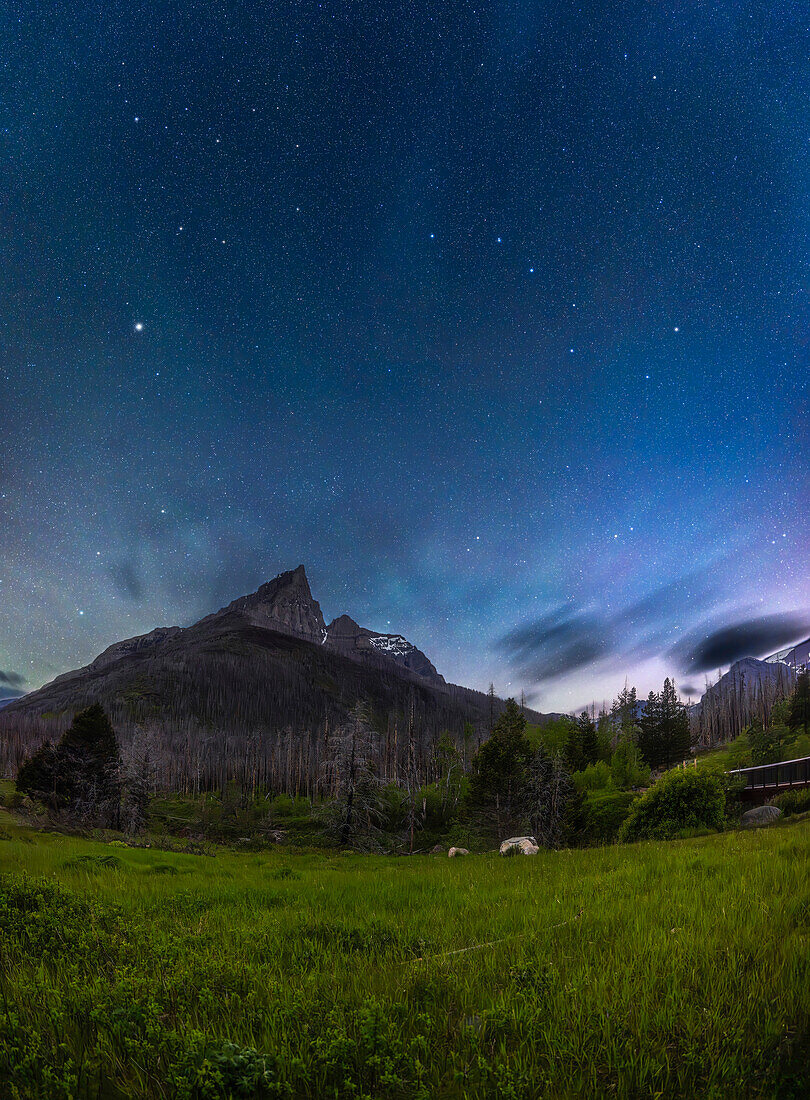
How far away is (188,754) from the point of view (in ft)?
541

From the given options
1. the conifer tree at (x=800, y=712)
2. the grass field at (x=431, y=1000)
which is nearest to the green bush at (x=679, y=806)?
the grass field at (x=431, y=1000)

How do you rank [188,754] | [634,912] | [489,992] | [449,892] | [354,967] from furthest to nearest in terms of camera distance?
[188,754], [449,892], [634,912], [354,967], [489,992]

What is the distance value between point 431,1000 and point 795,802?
28911 millimetres

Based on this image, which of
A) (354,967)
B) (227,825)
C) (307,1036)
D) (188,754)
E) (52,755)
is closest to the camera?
(307,1036)

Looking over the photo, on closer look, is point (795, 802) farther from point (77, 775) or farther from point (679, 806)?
point (77, 775)

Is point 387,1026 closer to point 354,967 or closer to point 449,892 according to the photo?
point 354,967

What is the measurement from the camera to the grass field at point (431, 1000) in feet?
10.2

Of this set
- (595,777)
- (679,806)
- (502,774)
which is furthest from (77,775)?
(595,777)

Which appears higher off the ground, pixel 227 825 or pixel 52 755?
pixel 52 755

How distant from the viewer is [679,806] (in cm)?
2481

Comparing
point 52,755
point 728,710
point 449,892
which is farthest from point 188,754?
point 449,892

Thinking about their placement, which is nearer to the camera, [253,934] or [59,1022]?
[59,1022]

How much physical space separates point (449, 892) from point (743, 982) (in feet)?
22.5

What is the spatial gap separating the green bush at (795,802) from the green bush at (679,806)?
312 centimetres
